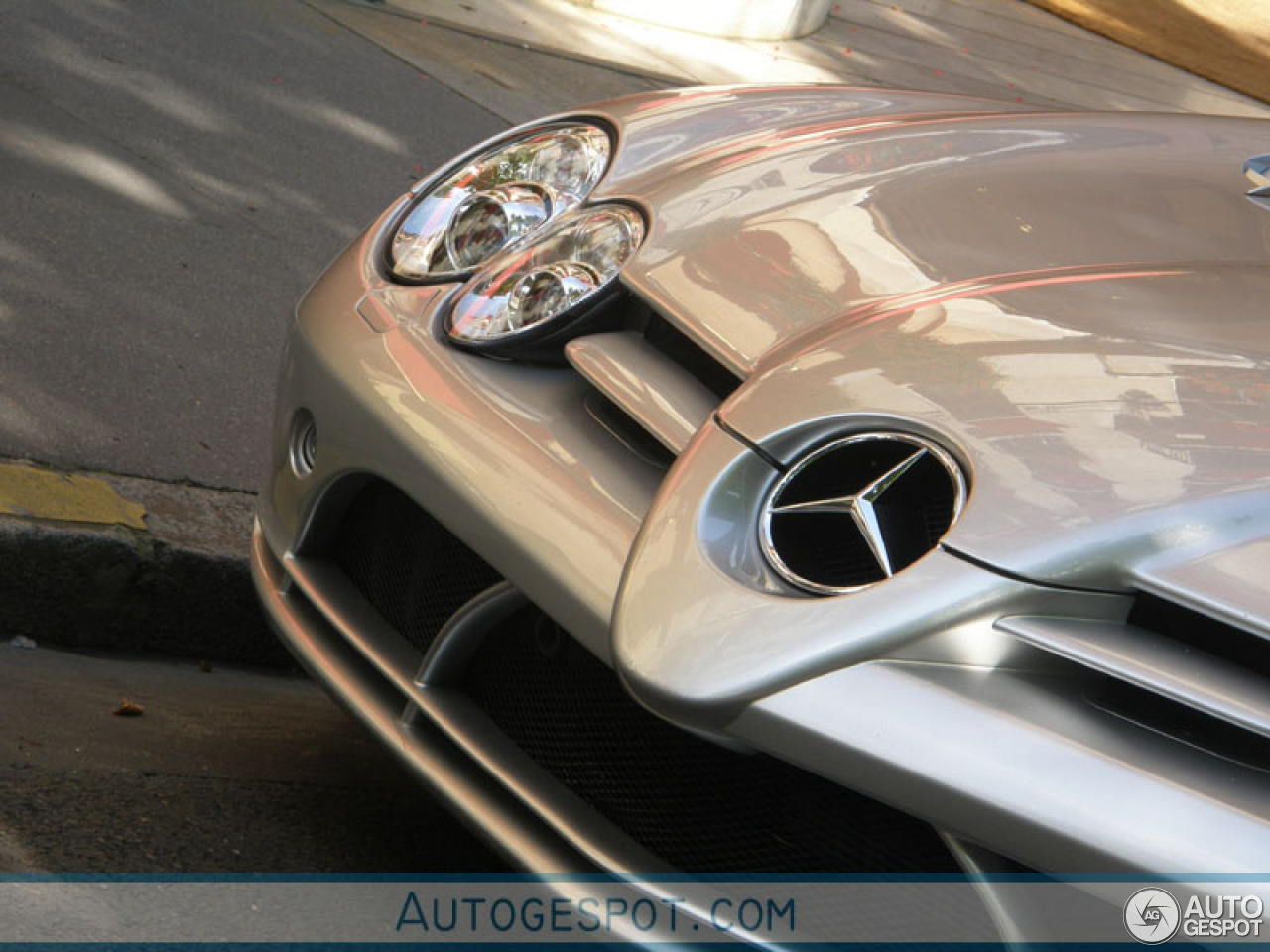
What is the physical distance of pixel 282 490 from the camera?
2293 millimetres

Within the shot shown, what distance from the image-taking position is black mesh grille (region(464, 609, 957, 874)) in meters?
1.61

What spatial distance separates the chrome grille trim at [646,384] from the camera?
189 cm

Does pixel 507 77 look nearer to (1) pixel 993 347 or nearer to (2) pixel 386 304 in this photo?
(2) pixel 386 304

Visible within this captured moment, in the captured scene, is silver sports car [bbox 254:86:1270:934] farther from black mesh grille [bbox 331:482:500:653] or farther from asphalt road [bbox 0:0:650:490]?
asphalt road [bbox 0:0:650:490]

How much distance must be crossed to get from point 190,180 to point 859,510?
365 cm

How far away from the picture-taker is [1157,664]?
1458 millimetres

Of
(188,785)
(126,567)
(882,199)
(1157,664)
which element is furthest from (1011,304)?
(126,567)

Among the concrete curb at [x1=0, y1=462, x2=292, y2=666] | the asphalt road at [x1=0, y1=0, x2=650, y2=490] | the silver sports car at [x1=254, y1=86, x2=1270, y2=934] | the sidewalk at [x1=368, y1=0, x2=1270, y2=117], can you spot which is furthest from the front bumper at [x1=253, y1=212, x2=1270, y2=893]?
the sidewalk at [x1=368, y1=0, x2=1270, y2=117]

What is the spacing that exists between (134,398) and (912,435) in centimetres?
227

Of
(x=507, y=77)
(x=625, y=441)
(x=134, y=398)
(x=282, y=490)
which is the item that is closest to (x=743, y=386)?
(x=625, y=441)

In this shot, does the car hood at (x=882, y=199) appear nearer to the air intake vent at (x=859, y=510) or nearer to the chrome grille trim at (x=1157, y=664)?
the air intake vent at (x=859, y=510)

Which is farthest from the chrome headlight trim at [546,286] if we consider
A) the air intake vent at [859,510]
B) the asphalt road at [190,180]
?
the asphalt road at [190,180]

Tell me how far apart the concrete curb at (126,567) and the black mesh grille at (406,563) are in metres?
0.78

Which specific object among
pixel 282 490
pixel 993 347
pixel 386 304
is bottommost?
pixel 282 490
